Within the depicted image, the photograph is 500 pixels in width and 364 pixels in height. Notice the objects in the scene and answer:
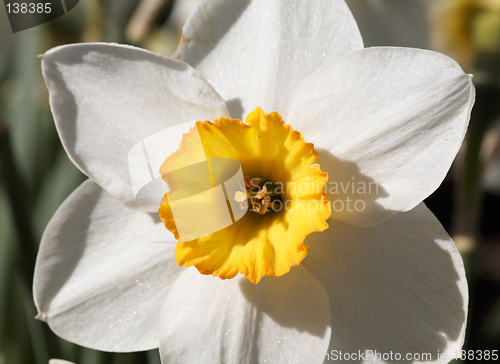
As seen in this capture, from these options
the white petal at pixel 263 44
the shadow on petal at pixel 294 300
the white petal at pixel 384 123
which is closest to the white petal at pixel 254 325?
the shadow on petal at pixel 294 300

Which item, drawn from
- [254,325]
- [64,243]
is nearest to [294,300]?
[254,325]

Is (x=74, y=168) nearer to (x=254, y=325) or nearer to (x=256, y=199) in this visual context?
(x=256, y=199)

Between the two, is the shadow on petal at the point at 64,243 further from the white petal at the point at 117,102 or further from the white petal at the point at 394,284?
the white petal at the point at 394,284

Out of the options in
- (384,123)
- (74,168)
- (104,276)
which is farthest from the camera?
(74,168)

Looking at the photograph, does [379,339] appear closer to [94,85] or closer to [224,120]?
[224,120]

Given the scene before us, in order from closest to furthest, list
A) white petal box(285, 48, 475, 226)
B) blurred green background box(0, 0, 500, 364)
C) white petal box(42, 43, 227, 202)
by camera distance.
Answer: white petal box(285, 48, 475, 226) < white petal box(42, 43, 227, 202) < blurred green background box(0, 0, 500, 364)

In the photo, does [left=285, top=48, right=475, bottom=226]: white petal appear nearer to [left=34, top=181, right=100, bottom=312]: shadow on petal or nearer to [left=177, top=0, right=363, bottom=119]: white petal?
[left=177, top=0, right=363, bottom=119]: white petal

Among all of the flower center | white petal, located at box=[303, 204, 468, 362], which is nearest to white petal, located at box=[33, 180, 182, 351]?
the flower center

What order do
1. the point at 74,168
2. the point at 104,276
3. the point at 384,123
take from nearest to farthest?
the point at 384,123 → the point at 104,276 → the point at 74,168
